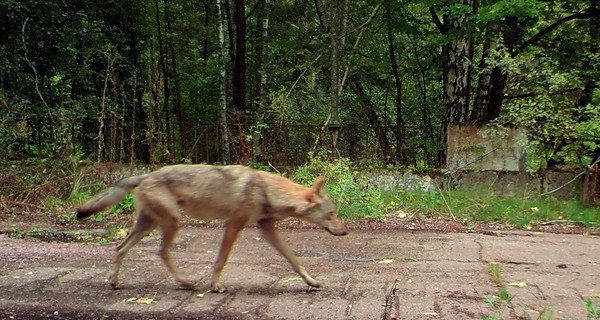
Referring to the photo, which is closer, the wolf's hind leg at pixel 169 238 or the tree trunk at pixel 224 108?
the wolf's hind leg at pixel 169 238

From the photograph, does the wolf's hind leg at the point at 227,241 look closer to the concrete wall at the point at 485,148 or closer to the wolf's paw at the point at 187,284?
the wolf's paw at the point at 187,284

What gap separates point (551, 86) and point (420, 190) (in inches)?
142

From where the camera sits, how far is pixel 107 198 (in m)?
4.81

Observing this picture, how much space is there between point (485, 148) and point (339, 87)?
13.6 ft

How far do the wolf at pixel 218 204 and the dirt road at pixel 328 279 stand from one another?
0.37 m

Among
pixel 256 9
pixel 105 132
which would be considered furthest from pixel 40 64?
pixel 256 9

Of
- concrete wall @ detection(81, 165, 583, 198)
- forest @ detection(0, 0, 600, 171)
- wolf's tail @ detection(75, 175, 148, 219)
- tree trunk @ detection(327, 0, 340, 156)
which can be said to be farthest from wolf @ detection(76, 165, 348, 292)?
tree trunk @ detection(327, 0, 340, 156)

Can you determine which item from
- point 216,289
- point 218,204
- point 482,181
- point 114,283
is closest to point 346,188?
point 482,181

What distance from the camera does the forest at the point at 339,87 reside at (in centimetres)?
1022

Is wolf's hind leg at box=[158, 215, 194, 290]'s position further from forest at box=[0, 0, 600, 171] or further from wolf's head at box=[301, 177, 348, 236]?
forest at box=[0, 0, 600, 171]

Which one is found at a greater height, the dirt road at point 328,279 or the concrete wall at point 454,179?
the concrete wall at point 454,179

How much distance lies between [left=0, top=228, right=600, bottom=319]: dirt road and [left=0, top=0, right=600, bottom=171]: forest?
3401 millimetres

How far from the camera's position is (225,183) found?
16.0 ft

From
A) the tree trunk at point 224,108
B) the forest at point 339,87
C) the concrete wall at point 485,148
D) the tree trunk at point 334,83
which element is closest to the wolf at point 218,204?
the forest at point 339,87
